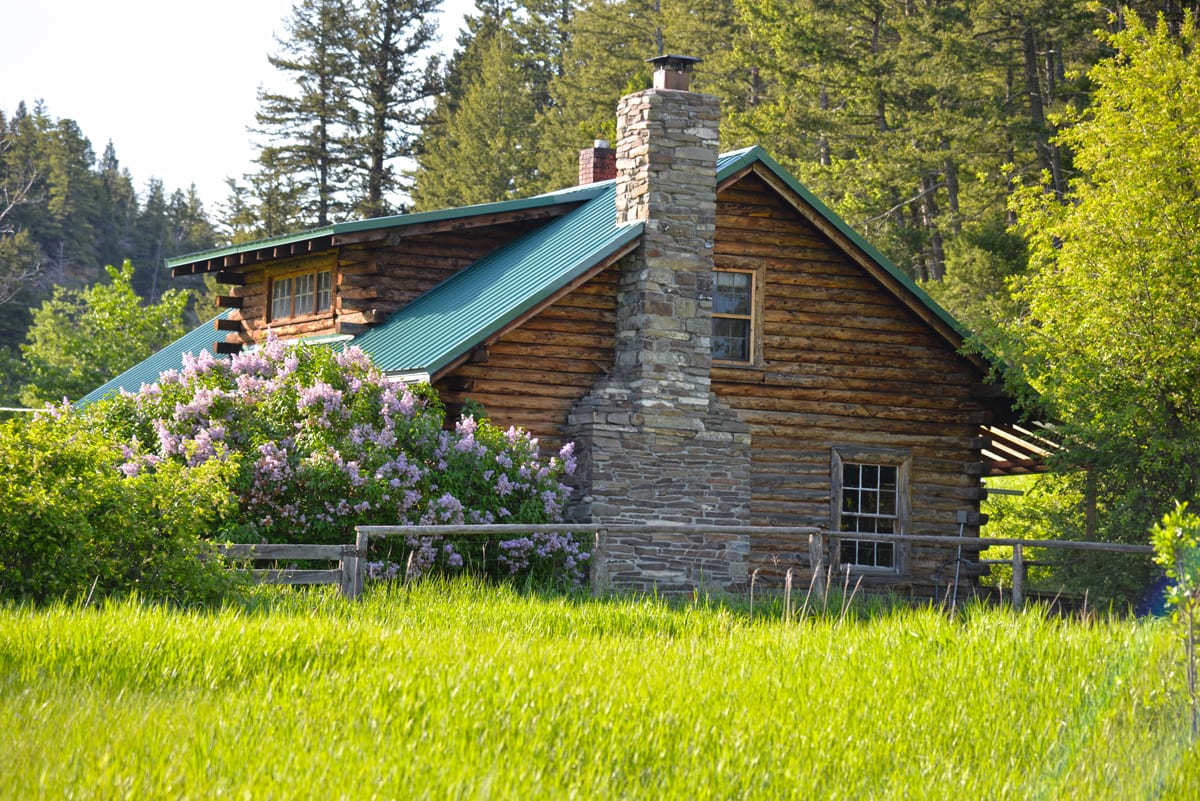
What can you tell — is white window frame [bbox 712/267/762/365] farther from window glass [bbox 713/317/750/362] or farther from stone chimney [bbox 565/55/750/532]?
stone chimney [bbox 565/55/750/532]

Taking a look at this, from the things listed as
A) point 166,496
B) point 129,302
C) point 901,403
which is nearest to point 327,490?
point 166,496

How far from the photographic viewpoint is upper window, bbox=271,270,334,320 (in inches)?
943

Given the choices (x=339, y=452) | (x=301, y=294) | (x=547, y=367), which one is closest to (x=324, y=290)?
(x=301, y=294)

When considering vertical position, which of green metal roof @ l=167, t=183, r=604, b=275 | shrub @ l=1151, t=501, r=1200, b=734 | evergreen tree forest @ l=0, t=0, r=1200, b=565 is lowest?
shrub @ l=1151, t=501, r=1200, b=734

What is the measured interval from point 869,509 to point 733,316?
3.74 m

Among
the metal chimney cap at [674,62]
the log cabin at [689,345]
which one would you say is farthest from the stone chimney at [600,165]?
the metal chimney cap at [674,62]

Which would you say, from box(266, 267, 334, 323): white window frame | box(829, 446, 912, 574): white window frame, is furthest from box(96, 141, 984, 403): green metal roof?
box(829, 446, 912, 574): white window frame

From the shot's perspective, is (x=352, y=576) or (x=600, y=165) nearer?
(x=352, y=576)

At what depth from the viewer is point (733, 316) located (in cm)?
2125

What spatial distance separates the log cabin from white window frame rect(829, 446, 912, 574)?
0.03 m

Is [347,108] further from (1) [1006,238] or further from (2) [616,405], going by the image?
(2) [616,405]

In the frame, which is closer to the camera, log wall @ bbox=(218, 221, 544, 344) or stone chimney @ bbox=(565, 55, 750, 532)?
stone chimney @ bbox=(565, 55, 750, 532)

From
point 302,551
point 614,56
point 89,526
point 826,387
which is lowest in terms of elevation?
point 302,551

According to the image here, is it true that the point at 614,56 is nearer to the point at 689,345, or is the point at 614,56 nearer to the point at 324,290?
the point at 324,290
